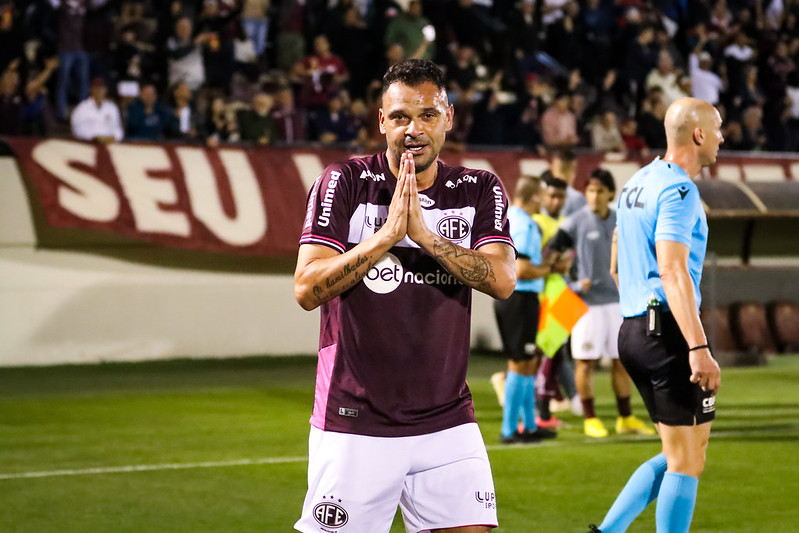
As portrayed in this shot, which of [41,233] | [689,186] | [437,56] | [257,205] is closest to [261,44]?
[437,56]

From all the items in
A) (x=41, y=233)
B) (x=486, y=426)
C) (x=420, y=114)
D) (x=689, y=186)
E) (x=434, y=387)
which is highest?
(x=420, y=114)

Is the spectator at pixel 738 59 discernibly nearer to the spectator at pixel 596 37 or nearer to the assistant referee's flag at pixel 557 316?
the spectator at pixel 596 37

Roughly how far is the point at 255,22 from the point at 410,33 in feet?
7.18

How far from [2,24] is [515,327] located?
9489 mm

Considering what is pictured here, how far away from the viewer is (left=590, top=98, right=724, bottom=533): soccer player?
5.06 m

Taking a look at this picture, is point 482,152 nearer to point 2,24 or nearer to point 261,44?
point 261,44

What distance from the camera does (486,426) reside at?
1033cm

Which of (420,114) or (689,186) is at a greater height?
(420,114)

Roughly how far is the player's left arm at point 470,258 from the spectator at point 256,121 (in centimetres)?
1238

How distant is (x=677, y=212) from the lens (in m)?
5.11

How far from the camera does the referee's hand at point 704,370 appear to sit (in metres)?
4.93

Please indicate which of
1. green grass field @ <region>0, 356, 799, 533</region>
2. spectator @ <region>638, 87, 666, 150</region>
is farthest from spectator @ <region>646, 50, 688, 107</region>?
green grass field @ <region>0, 356, 799, 533</region>

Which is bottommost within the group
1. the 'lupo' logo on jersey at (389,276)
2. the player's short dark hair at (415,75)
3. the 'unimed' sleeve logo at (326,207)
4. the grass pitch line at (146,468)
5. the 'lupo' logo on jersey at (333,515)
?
the grass pitch line at (146,468)

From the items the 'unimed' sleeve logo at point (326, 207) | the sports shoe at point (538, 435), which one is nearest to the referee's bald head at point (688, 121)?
the 'unimed' sleeve logo at point (326, 207)
